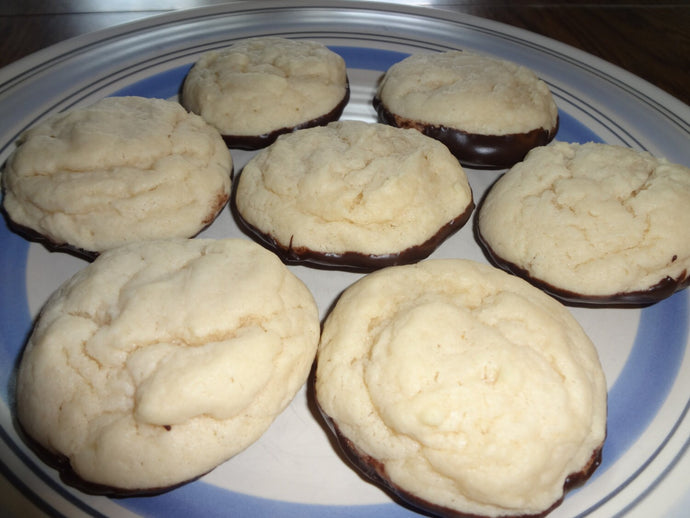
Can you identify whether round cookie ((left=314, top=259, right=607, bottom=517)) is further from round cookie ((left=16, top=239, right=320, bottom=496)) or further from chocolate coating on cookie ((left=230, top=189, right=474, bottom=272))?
chocolate coating on cookie ((left=230, top=189, right=474, bottom=272))

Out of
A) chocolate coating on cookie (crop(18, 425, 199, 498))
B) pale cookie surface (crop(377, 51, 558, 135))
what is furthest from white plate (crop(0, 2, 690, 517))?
pale cookie surface (crop(377, 51, 558, 135))

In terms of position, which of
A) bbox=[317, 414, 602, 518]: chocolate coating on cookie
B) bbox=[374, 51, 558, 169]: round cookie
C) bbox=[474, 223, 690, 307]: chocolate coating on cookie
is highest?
bbox=[374, 51, 558, 169]: round cookie

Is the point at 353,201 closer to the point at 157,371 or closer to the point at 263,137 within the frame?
the point at 263,137

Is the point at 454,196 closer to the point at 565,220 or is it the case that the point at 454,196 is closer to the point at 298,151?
the point at 565,220

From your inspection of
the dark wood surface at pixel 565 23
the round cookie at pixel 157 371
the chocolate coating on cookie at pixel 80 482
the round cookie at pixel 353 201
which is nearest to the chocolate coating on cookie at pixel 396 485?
the round cookie at pixel 157 371

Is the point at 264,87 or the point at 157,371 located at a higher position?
the point at 264,87

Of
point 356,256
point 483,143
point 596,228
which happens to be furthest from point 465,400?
point 483,143

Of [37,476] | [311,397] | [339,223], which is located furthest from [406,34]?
[37,476]
